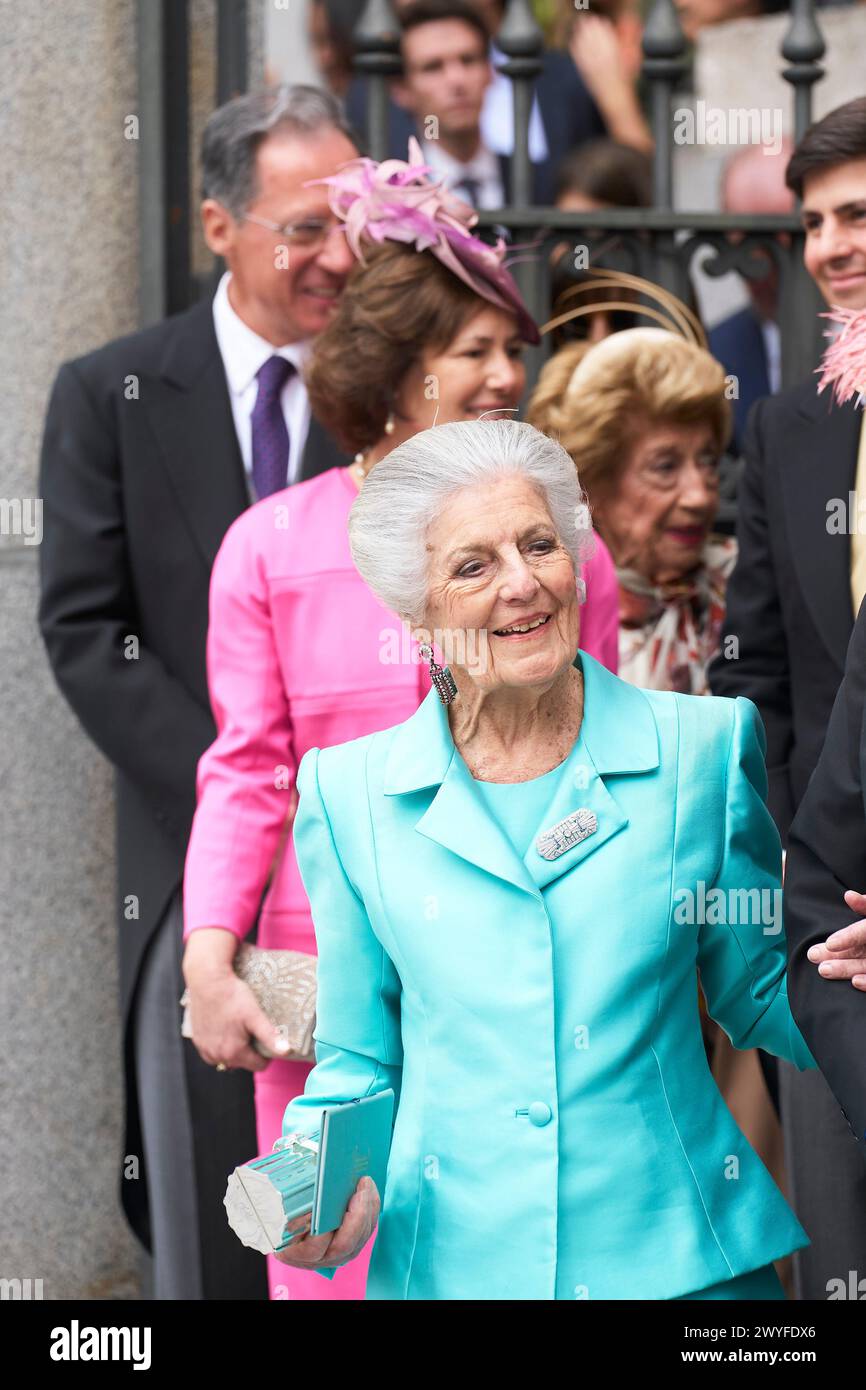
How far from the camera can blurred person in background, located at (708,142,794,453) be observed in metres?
5.25

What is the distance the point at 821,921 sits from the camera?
2520 millimetres

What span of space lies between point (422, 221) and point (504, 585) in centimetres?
128

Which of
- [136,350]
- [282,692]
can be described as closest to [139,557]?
[136,350]

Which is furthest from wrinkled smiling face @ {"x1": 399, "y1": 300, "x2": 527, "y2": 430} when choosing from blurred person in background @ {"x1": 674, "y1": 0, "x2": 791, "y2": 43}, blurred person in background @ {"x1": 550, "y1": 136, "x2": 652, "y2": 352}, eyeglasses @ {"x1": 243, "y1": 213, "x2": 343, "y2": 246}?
blurred person in background @ {"x1": 674, "y1": 0, "x2": 791, "y2": 43}

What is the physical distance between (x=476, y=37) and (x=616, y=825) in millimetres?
3757

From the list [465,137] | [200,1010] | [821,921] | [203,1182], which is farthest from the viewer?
[465,137]

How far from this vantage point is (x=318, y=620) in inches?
138

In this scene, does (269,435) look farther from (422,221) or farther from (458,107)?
(458,107)

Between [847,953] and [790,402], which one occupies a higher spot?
[790,402]

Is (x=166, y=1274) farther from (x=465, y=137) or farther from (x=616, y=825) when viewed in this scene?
(x=465, y=137)

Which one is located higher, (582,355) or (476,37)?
(476,37)

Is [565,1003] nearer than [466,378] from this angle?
Yes

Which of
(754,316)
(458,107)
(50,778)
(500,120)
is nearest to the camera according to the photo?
(50,778)
